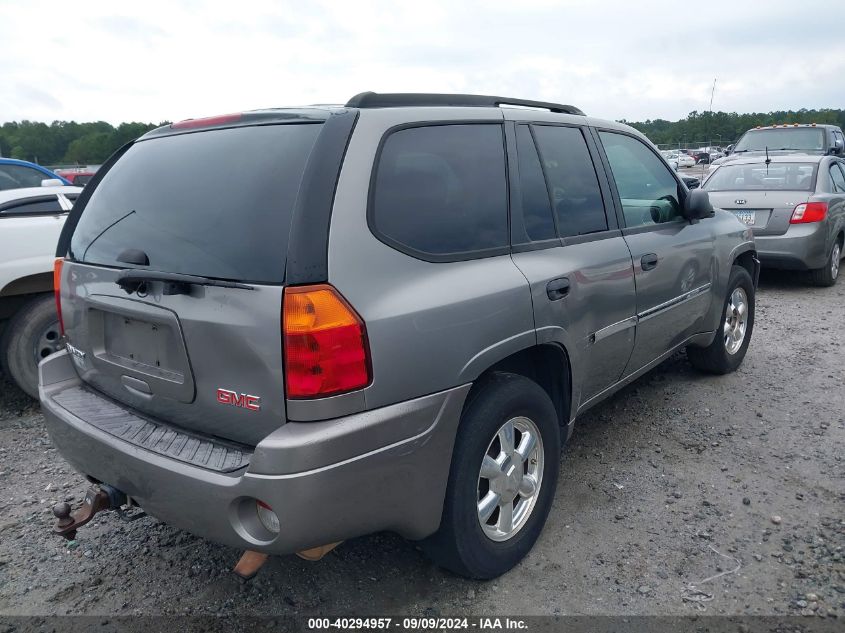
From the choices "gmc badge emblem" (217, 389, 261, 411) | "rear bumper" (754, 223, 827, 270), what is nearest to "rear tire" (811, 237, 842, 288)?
"rear bumper" (754, 223, 827, 270)

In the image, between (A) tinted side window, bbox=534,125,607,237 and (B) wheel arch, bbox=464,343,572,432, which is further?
(A) tinted side window, bbox=534,125,607,237

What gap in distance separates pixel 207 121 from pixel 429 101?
0.88 metres

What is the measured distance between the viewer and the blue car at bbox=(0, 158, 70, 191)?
27.4 ft

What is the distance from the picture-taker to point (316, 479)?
6.44 feet

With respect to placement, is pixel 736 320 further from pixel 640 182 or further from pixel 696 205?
pixel 640 182

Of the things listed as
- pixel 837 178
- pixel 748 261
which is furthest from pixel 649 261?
pixel 837 178

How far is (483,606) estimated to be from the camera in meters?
2.56

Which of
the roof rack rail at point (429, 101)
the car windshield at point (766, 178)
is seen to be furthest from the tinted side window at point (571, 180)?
the car windshield at point (766, 178)

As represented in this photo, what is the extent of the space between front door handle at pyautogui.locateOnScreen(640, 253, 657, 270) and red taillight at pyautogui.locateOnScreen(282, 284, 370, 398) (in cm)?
204

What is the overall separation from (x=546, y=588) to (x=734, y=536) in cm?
96

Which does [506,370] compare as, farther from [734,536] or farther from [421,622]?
[734,536]

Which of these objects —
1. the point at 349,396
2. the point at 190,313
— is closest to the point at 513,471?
the point at 349,396

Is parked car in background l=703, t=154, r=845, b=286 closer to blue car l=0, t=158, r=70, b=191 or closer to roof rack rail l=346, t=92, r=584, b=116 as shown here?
roof rack rail l=346, t=92, r=584, b=116

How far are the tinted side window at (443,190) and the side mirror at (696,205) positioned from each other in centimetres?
174
